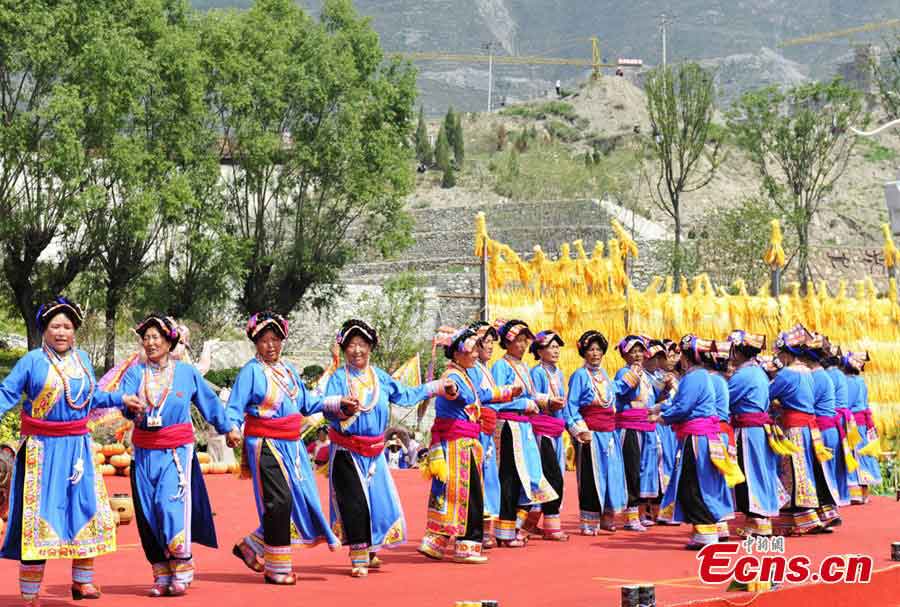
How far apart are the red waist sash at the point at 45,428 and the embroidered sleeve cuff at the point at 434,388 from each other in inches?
102

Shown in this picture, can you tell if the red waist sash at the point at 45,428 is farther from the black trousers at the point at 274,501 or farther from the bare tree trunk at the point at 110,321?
the bare tree trunk at the point at 110,321

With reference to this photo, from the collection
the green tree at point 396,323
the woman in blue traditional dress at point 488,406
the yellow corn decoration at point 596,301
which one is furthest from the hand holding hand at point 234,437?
the green tree at point 396,323

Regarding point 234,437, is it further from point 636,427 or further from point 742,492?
point 636,427

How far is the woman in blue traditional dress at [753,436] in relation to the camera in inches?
445

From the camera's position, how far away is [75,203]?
79.5 feet

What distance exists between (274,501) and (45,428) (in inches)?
58.0

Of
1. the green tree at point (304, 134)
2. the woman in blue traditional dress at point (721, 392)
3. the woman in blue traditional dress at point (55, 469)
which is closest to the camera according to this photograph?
the woman in blue traditional dress at point (55, 469)

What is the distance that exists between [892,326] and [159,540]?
14.7m

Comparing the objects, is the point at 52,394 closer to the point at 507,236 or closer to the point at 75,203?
the point at 75,203

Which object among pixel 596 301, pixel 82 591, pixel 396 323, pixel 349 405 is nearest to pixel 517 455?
pixel 349 405

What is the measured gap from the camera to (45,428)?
8117 millimetres

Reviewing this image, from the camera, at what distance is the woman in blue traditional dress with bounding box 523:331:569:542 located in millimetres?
11641

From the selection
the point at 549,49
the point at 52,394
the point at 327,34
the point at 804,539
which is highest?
the point at 549,49

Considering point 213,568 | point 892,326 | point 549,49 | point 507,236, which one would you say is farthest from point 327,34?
point 549,49
